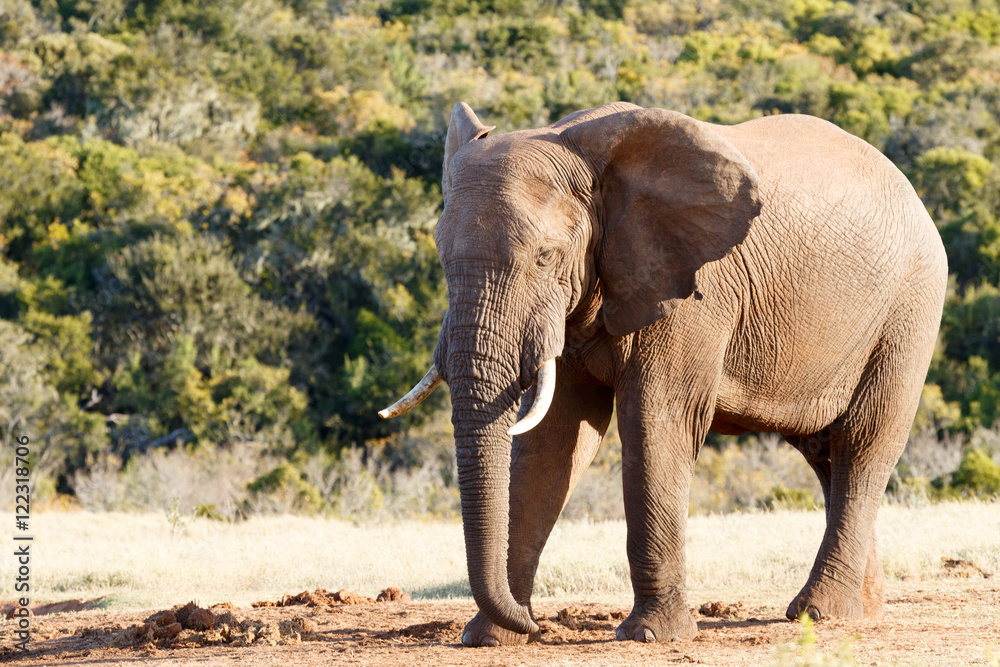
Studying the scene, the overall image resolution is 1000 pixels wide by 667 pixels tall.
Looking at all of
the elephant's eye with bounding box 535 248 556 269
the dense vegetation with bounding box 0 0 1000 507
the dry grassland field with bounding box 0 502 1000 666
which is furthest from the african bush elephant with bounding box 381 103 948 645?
the dense vegetation with bounding box 0 0 1000 507

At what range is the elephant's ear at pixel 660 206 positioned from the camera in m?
6.16

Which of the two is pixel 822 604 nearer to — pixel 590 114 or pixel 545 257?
pixel 545 257

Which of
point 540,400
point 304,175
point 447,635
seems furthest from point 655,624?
point 304,175

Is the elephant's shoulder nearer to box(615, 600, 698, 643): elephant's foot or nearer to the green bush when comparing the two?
box(615, 600, 698, 643): elephant's foot

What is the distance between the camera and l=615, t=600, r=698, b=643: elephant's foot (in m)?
6.38

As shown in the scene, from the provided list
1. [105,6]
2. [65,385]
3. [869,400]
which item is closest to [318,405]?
[65,385]

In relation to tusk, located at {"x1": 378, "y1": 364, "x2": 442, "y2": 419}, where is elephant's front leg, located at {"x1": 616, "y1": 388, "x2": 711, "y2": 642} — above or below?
below

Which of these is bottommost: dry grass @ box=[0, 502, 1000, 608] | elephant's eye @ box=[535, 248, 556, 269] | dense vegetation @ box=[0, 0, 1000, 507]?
dry grass @ box=[0, 502, 1000, 608]

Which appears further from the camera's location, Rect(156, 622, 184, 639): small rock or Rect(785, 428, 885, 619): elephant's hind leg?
Rect(785, 428, 885, 619): elephant's hind leg

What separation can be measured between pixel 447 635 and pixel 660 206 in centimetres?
279

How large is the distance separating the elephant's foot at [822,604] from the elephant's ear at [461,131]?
10.4 feet

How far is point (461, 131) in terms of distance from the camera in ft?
22.1

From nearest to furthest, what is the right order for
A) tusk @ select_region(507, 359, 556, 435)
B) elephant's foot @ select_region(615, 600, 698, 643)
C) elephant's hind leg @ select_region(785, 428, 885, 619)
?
tusk @ select_region(507, 359, 556, 435) → elephant's foot @ select_region(615, 600, 698, 643) → elephant's hind leg @ select_region(785, 428, 885, 619)

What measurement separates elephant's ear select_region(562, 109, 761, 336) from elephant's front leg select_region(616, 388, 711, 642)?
53 centimetres
